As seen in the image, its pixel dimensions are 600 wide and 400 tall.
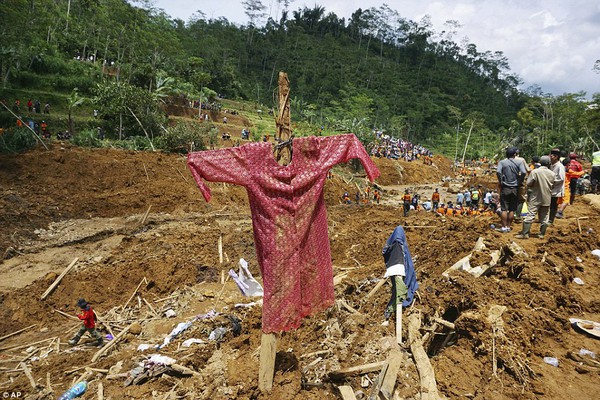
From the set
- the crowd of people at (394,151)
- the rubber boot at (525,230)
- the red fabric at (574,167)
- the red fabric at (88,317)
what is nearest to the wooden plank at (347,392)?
the red fabric at (88,317)

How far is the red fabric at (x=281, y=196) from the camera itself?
295cm

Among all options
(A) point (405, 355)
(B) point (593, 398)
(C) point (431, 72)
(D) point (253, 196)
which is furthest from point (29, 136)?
(C) point (431, 72)

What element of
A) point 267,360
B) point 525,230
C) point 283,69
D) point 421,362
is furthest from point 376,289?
point 283,69

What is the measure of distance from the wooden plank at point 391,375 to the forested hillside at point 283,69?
2599mm

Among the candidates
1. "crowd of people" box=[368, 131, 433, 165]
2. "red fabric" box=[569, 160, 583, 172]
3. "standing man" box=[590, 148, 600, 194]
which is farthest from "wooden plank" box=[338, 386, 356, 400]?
"crowd of people" box=[368, 131, 433, 165]

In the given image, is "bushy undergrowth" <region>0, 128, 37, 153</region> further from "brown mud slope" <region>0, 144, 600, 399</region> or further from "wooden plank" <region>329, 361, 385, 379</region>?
"wooden plank" <region>329, 361, 385, 379</region>

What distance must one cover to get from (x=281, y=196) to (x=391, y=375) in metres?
1.82

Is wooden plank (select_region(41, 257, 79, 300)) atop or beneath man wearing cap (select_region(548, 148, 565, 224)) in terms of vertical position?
beneath

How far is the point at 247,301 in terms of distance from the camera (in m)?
6.09

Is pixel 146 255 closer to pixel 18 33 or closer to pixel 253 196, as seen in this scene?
pixel 253 196

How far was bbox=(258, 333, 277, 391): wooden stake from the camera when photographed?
293 centimetres

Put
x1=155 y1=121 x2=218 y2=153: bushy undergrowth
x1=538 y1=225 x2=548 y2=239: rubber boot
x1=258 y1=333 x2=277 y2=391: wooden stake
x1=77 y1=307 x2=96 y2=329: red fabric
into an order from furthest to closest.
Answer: x1=155 y1=121 x2=218 y2=153: bushy undergrowth → x1=538 y1=225 x2=548 y2=239: rubber boot → x1=77 y1=307 x2=96 y2=329: red fabric → x1=258 y1=333 x2=277 y2=391: wooden stake

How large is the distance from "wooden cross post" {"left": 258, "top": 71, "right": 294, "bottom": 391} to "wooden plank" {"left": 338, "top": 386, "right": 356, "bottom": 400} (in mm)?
620

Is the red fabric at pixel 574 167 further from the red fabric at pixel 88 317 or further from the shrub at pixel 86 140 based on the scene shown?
the shrub at pixel 86 140
